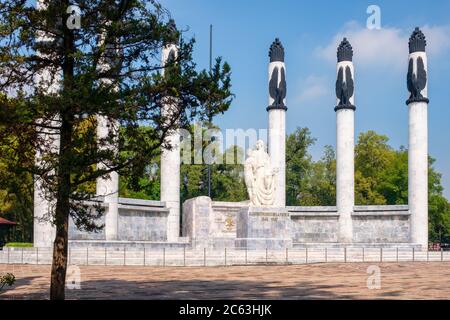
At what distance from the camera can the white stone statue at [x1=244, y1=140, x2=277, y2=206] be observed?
37344 millimetres

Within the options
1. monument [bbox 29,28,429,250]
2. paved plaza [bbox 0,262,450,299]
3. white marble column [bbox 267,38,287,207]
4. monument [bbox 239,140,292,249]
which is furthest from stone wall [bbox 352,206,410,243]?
paved plaza [bbox 0,262,450,299]

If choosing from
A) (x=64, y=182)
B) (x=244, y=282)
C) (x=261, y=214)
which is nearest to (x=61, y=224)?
(x=64, y=182)

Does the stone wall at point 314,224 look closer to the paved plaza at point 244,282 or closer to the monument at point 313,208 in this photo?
the monument at point 313,208

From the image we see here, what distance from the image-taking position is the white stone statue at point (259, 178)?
123 ft

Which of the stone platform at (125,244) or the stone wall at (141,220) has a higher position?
the stone wall at (141,220)

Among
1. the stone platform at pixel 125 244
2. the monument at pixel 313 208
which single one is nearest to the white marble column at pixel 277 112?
the monument at pixel 313 208

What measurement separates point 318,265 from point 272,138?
20.0 meters

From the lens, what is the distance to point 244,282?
21375mm

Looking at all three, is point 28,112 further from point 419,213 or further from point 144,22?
point 419,213

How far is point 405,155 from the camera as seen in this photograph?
233 ft

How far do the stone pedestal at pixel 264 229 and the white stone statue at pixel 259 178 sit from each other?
86 centimetres

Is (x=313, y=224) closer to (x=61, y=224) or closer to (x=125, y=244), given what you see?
(x=125, y=244)

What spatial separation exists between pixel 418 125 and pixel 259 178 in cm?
1438
